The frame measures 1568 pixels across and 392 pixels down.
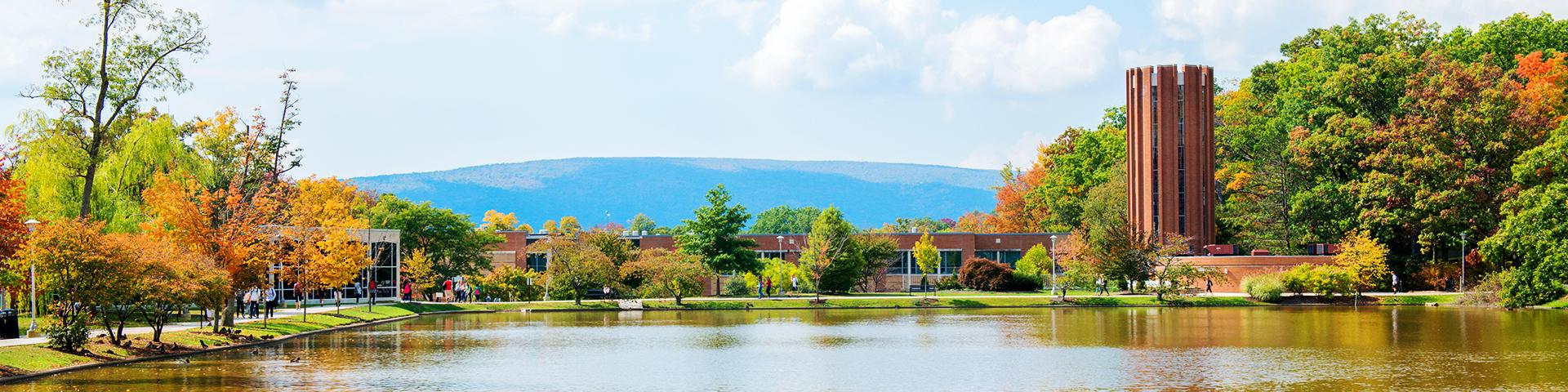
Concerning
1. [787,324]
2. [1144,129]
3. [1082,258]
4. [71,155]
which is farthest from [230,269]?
[1144,129]

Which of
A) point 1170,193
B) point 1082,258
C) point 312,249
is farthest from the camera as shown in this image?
point 1170,193

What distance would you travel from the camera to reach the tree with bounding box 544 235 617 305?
70.2 metres

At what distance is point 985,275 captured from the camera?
8469 cm

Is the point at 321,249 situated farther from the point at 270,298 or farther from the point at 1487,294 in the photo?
the point at 1487,294

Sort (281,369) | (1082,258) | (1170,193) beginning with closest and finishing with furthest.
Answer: (281,369), (1082,258), (1170,193)

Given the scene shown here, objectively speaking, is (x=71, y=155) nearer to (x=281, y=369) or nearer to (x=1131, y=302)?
(x=281, y=369)

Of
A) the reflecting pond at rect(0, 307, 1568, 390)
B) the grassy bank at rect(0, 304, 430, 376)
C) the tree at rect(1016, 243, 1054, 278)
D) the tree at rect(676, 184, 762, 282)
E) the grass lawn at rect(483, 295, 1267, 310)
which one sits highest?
the tree at rect(676, 184, 762, 282)

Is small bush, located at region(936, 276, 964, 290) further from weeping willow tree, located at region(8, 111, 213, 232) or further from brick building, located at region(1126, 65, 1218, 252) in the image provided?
weeping willow tree, located at region(8, 111, 213, 232)

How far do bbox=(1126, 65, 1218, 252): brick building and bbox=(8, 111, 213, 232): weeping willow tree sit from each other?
5660cm

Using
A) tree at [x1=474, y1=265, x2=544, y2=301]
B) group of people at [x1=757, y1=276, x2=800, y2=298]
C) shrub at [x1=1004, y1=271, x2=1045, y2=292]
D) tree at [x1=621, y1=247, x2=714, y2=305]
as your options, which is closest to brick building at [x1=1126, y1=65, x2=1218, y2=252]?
shrub at [x1=1004, y1=271, x2=1045, y2=292]

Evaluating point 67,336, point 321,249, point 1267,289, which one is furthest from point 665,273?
point 67,336

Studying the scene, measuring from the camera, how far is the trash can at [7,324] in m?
36.4

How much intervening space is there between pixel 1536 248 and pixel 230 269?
5111 cm

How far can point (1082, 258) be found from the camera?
77.2 metres
